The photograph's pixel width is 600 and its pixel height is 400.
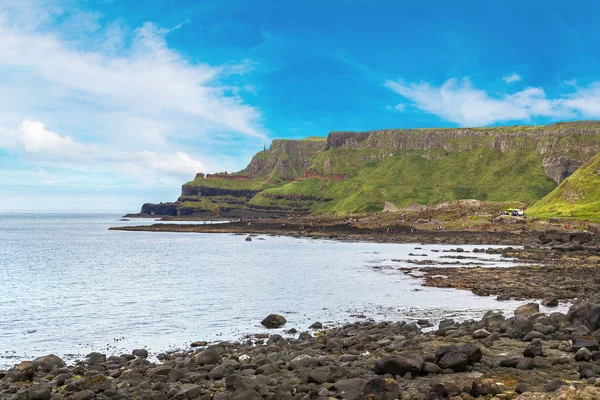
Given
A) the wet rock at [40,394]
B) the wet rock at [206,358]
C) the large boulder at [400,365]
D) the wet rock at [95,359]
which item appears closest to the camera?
the wet rock at [40,394]

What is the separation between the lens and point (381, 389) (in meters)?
13.1

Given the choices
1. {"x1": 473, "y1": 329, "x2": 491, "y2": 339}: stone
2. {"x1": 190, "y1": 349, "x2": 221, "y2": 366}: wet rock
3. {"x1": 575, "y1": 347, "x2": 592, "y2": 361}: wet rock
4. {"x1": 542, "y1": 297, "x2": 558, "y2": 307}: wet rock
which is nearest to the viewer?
{"x1": 575, "y1": 347, "x2": 592, "y2": 361}: wet rock

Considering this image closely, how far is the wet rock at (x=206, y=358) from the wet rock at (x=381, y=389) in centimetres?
801

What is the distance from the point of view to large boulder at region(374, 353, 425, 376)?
15531 millimetres

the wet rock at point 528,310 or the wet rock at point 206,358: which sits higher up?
the wet rock at point 528,310

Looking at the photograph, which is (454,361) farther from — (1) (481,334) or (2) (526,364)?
(1) (481,334)

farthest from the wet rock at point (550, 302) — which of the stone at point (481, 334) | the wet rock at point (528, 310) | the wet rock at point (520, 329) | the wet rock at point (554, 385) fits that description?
the wet rock at point (554, 385)

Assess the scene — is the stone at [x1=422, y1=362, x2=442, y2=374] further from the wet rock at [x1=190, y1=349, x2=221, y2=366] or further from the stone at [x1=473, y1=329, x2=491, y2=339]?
the wet rock at [x1=190, y1=349, x2=221, y2=366]

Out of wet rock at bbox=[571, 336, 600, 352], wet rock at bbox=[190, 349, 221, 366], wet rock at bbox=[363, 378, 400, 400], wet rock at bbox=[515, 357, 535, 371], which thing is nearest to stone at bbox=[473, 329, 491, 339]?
wet rock at bbox=[571, 336, 600, 352]

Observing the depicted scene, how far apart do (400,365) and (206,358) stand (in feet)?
26.0

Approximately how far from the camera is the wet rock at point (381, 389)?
42.3 feet

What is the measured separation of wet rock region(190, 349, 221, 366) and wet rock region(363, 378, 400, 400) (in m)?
8.01

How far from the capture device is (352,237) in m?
136

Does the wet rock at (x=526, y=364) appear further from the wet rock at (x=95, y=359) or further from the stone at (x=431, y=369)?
the wet rock at (x=95, y=359)
